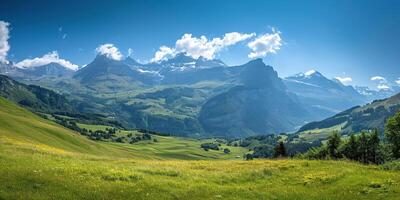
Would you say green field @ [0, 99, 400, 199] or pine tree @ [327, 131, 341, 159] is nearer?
green field @ [0, 99, 400, 199]

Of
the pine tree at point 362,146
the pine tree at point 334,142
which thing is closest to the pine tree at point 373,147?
the pine tree at point 362,146

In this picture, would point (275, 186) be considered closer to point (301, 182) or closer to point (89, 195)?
point (301, 182)

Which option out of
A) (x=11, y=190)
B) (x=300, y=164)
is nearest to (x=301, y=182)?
(x=300, y=164)

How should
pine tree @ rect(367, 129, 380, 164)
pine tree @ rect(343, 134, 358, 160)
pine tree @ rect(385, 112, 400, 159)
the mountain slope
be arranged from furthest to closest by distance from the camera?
1. pine tree @ rect(343, 134, 358, 160)
2. pine tree @ rect(367, 129, 380, 164)
3. the mountain slope
4. pine tree @ rect(385, 112, 400, 159)

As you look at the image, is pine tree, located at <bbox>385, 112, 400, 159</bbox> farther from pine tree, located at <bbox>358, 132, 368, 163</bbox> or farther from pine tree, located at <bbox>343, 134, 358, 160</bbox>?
pine tree, located at <bbox>343, 134, 358, 160</bbox>

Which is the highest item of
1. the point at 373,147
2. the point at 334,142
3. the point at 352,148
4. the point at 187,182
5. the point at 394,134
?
the point at 394,134

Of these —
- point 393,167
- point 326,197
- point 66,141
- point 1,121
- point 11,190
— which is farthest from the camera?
point 66,141

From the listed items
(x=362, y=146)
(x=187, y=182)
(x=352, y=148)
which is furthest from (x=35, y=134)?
(x=187, y=182)

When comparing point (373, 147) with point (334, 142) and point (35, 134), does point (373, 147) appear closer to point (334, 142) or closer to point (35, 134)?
point (334, 142)

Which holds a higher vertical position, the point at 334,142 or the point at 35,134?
the point at 334,142

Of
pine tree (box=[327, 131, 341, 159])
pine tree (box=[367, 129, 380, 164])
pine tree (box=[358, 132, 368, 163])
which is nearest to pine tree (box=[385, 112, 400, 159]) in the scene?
pine tree (box=[367, 129, 380, 164])

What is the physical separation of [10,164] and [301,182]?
24396mm

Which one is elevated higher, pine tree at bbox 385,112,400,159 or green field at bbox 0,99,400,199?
pine tree at bbox 385,112,400,159

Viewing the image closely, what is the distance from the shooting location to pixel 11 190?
987 inches
